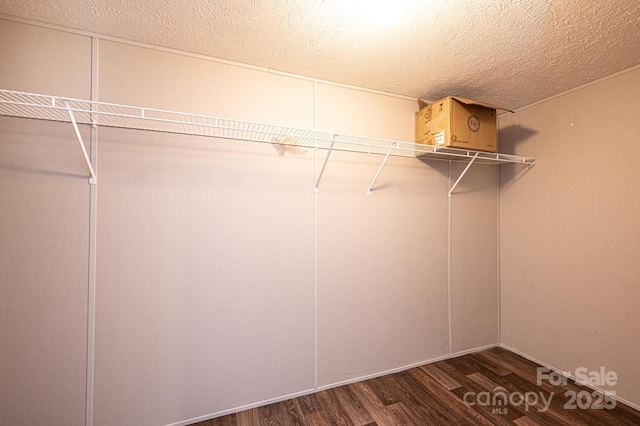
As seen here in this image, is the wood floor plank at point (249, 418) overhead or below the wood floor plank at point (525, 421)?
overhead

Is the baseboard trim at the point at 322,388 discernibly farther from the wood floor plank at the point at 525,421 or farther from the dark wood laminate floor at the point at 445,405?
the wood floor plank at the point at 525,421

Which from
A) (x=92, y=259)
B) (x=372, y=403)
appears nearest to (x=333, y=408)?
(x=372, y=403)

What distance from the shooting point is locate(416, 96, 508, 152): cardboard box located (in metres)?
1.66

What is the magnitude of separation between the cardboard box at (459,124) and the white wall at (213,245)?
7.8 inches

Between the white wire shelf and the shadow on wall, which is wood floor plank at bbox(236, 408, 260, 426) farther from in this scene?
the shadow on wall

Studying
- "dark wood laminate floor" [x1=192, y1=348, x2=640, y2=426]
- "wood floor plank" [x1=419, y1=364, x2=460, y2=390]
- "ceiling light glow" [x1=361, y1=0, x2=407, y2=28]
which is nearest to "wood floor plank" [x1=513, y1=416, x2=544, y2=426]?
"dark wood laminate floor" [x1=192, y1=348, x2=640, y2=426]

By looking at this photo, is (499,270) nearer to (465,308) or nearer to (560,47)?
(465,308)

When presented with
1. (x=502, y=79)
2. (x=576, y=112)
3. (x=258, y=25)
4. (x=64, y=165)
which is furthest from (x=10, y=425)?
(x=576, y=112)

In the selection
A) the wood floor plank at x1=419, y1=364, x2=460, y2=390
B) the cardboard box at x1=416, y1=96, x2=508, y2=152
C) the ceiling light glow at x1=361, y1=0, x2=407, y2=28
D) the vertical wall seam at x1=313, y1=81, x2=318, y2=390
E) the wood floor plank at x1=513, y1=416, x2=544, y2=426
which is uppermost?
the ceiling light glow at x1=361, y1=0, x2=407, y2=28

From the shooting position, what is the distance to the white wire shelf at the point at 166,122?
1.10 metres

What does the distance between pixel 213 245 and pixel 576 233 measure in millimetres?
2478

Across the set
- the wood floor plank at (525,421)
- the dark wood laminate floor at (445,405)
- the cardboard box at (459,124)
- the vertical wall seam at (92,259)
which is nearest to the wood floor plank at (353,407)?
the dark wood laminate floor at (445,405)

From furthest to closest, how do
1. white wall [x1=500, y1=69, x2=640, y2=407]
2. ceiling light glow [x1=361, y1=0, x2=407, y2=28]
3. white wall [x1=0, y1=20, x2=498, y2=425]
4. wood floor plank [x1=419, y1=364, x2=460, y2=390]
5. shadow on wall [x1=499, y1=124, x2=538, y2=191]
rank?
shadow on wall [x1=499, y1=124, x2=538, y2=191] → wood floor plank [x1=419, y1=364, x2=460, y2=390] → white wall [x1=500, y1=69, x2=640, y2=407] → white wall [x1=0, y1=20, x2=498, y2=425] → ceiling light glow [x1=361, y1=0, x2=407, y2=28]

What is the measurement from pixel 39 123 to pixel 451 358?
303cm
